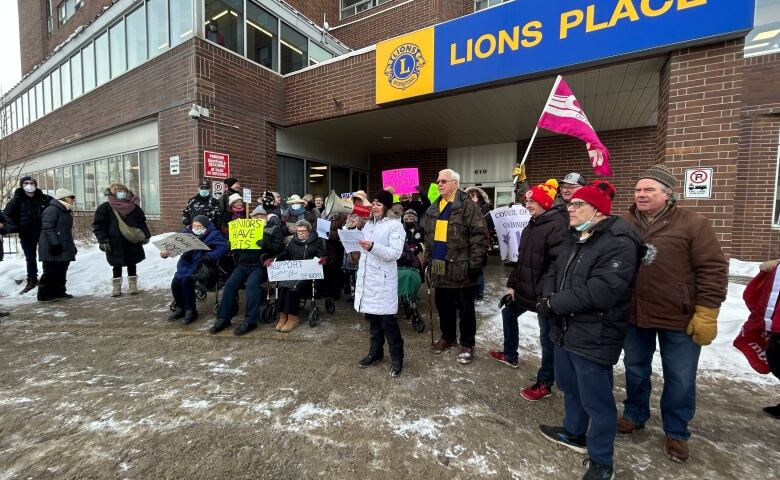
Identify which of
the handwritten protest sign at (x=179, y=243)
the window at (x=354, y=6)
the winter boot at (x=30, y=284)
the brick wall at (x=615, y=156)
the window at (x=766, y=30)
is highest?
the window at (x=354, y=6)

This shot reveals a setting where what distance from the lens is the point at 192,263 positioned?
5.09 m

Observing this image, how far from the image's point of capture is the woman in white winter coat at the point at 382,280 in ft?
11.2

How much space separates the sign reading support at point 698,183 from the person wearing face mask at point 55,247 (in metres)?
10.1

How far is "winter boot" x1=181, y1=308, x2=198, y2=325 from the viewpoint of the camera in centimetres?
498

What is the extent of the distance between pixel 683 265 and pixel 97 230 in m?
7.86

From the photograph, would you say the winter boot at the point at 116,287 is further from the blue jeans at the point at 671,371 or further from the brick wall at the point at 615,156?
the brick wall at the point at 615,156

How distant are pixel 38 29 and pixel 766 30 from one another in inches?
1143

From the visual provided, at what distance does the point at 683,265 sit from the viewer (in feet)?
7.57

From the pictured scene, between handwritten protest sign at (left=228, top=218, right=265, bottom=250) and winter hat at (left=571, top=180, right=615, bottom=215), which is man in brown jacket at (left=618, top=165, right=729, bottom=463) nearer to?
winter hat at (left=571, top=180, right=615, bottom=215)

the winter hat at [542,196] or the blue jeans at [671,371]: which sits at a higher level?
the winter hat at [542,196]

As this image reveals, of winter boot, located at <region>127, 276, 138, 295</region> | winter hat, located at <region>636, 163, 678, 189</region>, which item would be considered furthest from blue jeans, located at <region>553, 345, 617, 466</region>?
winter boot, located at <region>127, 276, 138, 295</region>

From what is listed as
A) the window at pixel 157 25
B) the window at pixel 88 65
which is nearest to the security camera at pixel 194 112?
the window at pixel 157 25

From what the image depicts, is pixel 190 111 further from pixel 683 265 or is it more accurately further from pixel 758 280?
pixel 758 280

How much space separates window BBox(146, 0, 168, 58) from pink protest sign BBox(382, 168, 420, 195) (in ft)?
21.0
